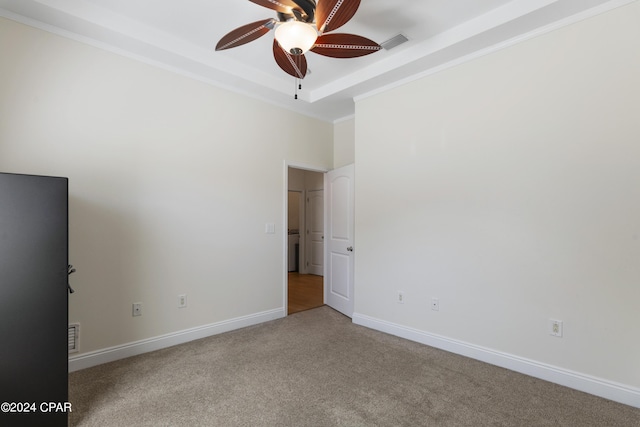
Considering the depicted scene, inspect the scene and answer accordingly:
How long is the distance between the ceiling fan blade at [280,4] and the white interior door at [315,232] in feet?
17.0

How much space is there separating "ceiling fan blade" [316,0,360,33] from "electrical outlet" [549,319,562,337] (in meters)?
2.78

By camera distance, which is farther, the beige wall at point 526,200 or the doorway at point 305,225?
the doorway at point 305,225

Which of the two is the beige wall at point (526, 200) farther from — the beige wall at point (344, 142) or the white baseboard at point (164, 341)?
the white baseboard at point (164, 341)

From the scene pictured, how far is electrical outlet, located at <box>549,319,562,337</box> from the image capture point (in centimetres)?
244

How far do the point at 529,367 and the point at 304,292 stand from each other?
11.7 ft

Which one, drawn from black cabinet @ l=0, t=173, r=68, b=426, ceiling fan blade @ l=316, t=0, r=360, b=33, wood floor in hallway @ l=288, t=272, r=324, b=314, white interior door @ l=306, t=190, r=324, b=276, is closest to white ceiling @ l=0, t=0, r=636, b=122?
ceiling fan blade @ l=316, t=0, r=360, b=33

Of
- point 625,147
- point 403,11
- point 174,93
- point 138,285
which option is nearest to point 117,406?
point 138,285

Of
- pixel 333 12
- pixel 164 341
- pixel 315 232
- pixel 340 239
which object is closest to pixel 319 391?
pixel 164 341

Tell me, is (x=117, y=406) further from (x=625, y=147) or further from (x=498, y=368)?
(x=625, y=147)

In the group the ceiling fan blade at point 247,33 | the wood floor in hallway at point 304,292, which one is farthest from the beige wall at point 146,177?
the ceiling fan blade at point 247,33

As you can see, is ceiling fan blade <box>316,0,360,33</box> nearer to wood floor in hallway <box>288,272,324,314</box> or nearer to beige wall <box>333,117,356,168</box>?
beige wall <box>333,117,356,168</box>

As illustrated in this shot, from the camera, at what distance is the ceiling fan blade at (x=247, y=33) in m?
1.99

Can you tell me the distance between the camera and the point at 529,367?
8.41 ft

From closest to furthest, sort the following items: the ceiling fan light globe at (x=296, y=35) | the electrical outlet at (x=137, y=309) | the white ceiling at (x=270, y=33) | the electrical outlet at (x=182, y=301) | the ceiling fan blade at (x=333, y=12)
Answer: the ceiling fan blade at (x=333, y=12), the ceiling fan light globe at (x=296, y=35), the white ceiling at (x=270, y=33), the electrical outlet at (x=137, y=309), the electrical outlet at (x=182, y=301)
